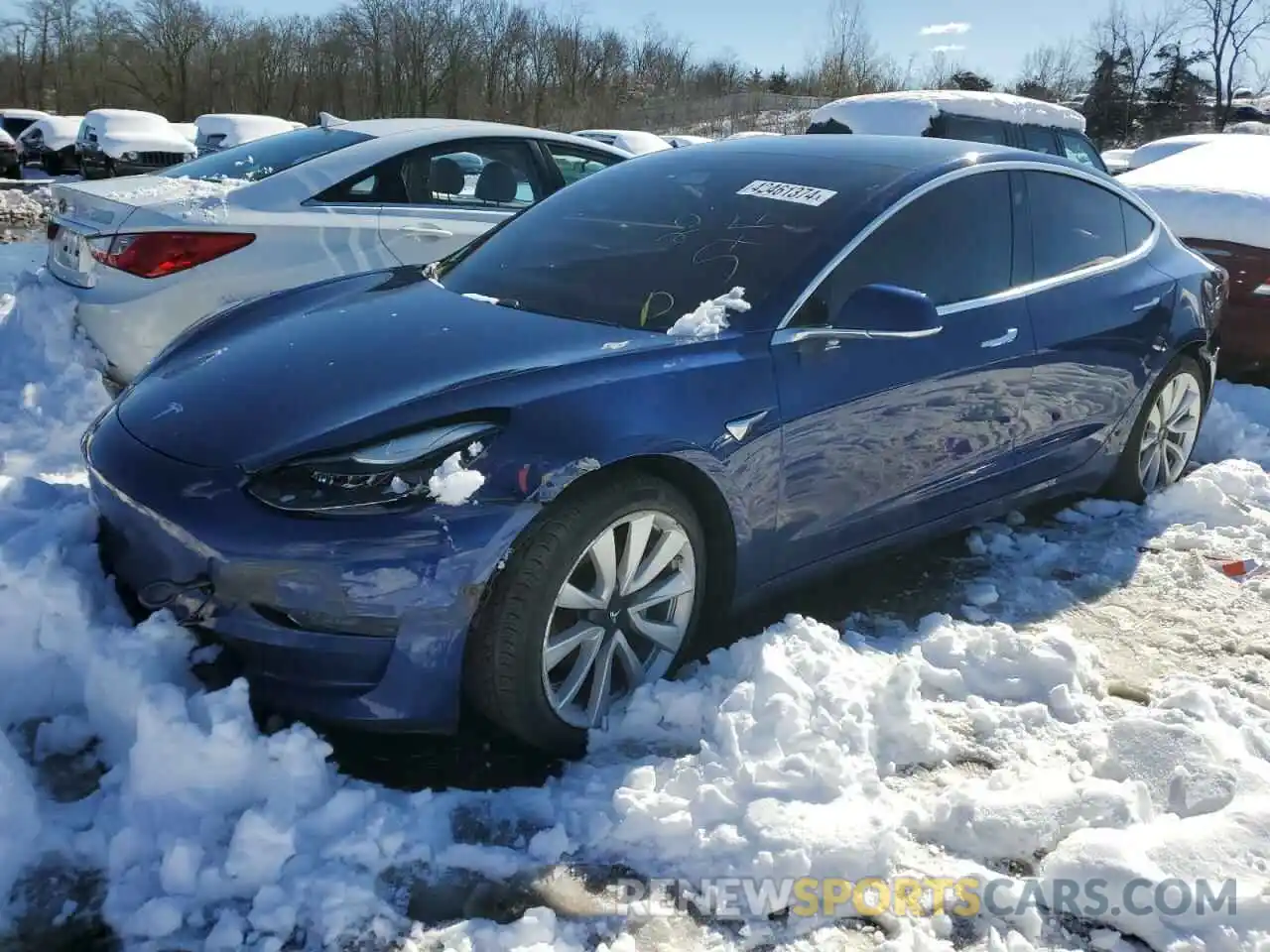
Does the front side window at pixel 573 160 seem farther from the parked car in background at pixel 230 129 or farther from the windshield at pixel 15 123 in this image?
the windshield at pixel 15 123

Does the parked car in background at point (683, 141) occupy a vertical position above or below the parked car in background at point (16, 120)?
below

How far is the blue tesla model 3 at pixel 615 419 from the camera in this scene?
2383 mm

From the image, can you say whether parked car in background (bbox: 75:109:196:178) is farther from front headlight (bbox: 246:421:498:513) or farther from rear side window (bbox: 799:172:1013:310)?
front headlight (bbox: 246:421:498:513)

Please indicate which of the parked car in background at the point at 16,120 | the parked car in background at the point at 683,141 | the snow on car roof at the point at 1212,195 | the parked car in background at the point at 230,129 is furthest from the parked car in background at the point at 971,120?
the parked car in background at the point at 16,120

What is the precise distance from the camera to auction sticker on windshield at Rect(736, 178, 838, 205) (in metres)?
3.42

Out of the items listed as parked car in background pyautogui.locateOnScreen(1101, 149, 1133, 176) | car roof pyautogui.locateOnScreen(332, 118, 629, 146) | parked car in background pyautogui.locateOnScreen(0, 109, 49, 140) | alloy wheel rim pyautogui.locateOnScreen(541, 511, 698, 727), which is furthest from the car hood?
parked car in background pyautogui.locateOnScreen(0, 109, 49, 140)

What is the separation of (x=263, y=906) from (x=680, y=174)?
8.94 feet

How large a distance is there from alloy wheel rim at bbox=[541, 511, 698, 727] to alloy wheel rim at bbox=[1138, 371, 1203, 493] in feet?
8.74

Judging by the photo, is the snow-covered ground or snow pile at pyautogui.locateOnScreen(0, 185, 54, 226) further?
snow pile at pyautogui.locateOnScreen(0, 185, 54, 226)

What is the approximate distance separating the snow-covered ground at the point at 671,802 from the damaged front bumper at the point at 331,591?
11 centimetres

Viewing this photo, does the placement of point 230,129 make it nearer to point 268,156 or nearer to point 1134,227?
point 268,156

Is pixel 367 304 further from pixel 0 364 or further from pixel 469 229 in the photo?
pixel 0 364

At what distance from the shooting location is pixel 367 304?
10.8 ft

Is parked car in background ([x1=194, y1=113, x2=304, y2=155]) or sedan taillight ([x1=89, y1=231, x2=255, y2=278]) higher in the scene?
parked car in background ([x1=194, y1=113, x2=304, y2=155])
